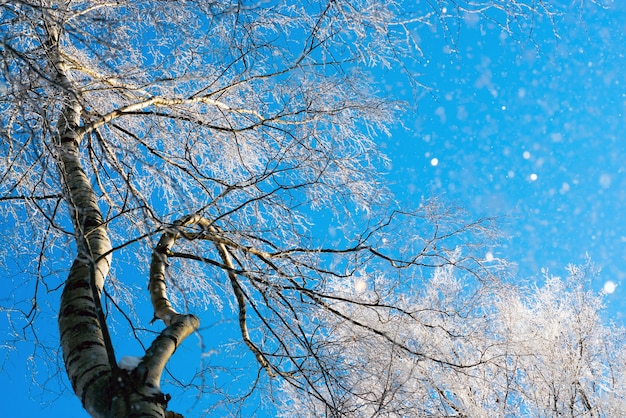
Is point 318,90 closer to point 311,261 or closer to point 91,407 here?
point 311,261

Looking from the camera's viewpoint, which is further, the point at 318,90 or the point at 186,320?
the point at 318,90

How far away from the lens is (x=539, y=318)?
815 centimetres

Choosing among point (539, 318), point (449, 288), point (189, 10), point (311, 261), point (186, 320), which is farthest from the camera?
point (539, 318)

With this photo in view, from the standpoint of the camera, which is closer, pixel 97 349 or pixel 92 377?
pixel 92 377

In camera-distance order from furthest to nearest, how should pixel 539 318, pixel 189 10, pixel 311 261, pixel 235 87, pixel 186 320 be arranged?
pixel 539 318 → pixel 235 87 → pixel 311 261 → pixel 189 10 → pixel 186 320

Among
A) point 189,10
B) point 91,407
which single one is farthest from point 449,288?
point 91,407

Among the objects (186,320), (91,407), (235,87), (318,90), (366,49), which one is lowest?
(91,407)

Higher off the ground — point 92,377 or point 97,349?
point 97,349

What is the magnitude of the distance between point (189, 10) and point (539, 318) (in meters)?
7.52

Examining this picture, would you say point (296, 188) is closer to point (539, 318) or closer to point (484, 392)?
point (484, 392)

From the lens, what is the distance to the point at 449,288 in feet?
24.7

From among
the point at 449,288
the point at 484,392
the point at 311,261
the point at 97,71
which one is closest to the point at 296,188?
the point at 311,261

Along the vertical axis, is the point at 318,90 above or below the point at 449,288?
below

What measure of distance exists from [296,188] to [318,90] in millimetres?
753
